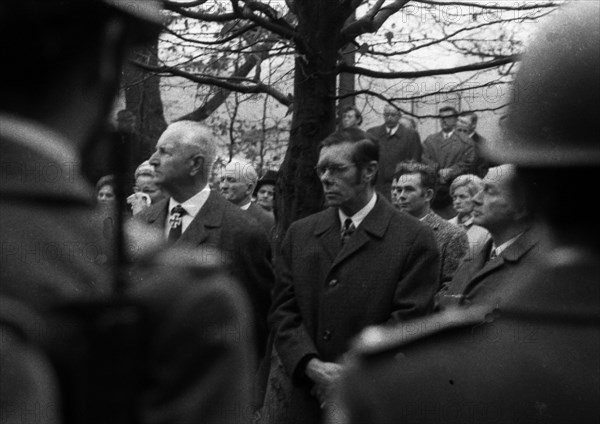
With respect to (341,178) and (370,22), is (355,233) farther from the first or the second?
(370,22)

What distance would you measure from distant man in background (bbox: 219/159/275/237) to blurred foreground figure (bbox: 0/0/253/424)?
5.88 meters

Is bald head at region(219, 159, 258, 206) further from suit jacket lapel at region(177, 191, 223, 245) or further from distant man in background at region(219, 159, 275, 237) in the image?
suit jacket lapel at region(177, 191, 223, 245)

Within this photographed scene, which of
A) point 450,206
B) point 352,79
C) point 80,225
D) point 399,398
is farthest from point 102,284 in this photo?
point 450,206

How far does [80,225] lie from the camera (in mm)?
1493

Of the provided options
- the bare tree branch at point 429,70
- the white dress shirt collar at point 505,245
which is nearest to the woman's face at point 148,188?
the bare tree branch at point 429,70

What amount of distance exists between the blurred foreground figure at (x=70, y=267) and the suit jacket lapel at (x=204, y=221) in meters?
3.96

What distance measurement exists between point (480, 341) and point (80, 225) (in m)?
0.61

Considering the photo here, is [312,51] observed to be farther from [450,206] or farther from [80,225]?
[80,225]

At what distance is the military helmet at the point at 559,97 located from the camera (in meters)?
1.84

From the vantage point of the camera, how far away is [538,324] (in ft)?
5.49

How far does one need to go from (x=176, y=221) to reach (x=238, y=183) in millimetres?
1869

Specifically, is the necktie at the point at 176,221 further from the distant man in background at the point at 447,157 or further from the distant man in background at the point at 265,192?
the distant man in background at the point at 265,192

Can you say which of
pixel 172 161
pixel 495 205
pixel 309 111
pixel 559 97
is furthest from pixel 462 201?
pixel 559 97

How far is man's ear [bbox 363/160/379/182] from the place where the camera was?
19.2ft
